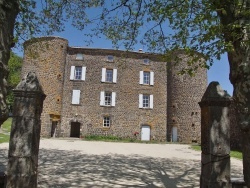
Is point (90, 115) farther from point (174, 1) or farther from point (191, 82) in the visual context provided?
point (174, 1)

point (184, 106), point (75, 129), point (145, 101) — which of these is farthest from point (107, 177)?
point (75, 129)

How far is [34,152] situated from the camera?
4.87 meters

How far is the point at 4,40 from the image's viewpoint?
4289 millimetres

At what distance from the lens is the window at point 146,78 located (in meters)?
28.3

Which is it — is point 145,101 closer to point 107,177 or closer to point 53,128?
point 53,128

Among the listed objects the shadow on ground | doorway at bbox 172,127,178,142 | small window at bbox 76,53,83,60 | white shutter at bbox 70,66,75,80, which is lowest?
the shadow on ground

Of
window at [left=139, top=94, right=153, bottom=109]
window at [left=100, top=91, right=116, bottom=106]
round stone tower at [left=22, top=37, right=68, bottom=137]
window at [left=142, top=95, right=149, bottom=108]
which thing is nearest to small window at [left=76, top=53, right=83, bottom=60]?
round stone tower at [left=22, top=37, right=68, bottom=137]

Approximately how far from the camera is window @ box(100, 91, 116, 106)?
89.2 feet

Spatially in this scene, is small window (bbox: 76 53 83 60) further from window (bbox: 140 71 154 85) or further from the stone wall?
window (bbox: 140 71 154 85)

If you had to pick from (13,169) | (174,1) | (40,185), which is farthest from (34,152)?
(174,1)

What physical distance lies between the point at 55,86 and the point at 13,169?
22073 mm

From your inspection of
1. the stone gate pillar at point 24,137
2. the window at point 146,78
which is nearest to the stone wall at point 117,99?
the window at point 146,78

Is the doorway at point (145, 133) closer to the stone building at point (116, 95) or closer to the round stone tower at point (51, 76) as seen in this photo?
the stone building at point (116, 95)

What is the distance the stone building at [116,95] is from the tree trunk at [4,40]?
2181 centimetres
